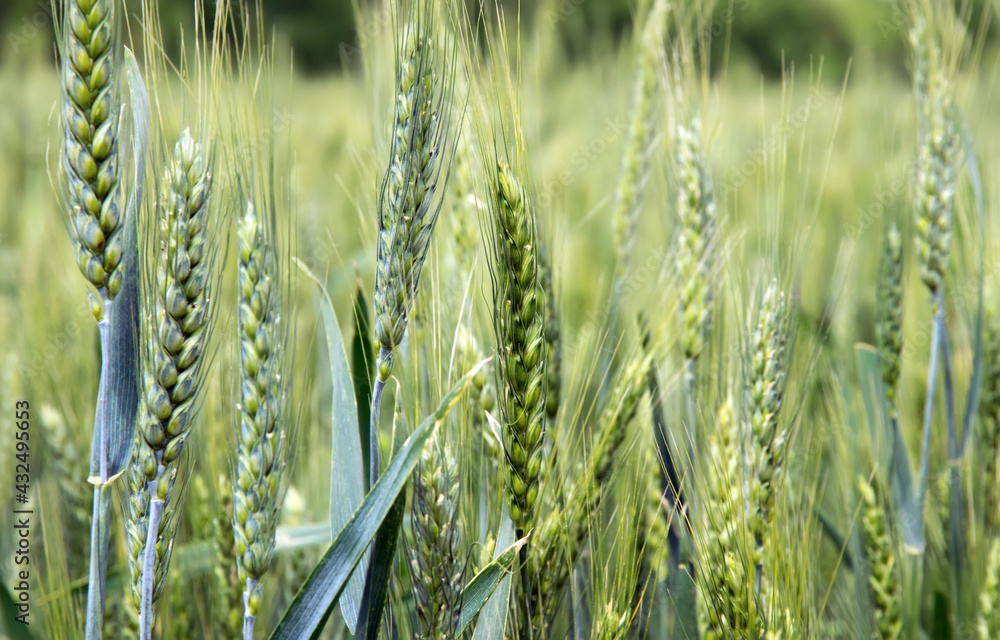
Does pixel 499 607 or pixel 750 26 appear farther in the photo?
pixel 750 26

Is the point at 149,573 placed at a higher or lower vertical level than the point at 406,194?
lower

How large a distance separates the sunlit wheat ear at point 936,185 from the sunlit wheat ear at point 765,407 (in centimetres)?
44

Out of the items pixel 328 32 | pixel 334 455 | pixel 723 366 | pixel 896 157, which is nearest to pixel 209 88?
pixel 334 455

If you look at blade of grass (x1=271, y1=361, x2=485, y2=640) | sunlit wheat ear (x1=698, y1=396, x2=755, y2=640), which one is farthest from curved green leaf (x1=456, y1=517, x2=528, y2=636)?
sunlit wheat ear (x1=698, y1=396, x2=755, y2=640)

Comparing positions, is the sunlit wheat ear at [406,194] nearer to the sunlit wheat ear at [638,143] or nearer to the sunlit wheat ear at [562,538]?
the sunlit wheat ear at [562,538]

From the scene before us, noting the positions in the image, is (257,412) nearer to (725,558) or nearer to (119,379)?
(119,379)

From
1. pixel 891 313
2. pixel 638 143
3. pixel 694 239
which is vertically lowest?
pixel 891 313

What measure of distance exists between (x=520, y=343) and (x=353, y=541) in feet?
0.69

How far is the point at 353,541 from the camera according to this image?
541 millimetres

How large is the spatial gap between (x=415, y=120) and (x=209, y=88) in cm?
18

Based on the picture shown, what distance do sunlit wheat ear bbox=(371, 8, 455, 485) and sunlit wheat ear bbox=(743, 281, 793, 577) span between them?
16.1 inches

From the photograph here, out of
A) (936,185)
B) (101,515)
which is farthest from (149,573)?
(936,185)

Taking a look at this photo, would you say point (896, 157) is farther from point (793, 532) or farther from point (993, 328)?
point (793, 532)

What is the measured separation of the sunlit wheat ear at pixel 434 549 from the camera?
1.91 feet
